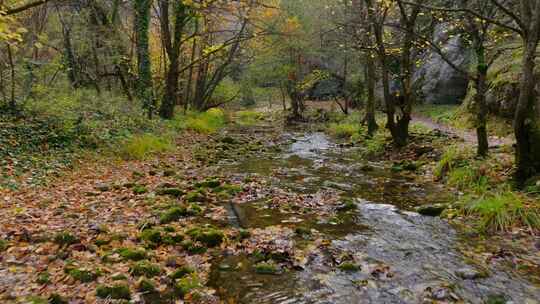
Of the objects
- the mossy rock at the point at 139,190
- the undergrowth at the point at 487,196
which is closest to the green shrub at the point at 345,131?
the undergrowth at the point at 487,196

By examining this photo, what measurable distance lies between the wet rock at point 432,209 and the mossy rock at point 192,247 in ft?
13.4

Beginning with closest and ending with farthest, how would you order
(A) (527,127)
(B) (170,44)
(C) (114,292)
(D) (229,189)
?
1. (C) (114,292)
2. (A) (527,127)
3. (D) (229,189)
4. (B) (170,44)

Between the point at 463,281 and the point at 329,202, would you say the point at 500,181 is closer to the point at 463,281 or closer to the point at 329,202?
the point at 329,202

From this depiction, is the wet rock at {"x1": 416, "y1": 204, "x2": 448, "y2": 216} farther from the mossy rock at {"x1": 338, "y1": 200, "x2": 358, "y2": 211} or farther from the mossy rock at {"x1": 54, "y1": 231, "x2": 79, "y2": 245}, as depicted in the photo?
the mossy rock at {"x1": 54, "y1": 231, "x2": 79, "y2": 245}

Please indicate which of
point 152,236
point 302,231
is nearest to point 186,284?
point 152,236

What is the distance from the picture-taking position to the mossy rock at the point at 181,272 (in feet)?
16.8

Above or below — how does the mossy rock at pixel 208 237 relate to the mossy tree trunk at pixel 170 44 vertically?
below

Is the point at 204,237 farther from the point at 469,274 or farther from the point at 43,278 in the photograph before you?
the point at 469,274

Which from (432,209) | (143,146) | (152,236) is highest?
(143,146)

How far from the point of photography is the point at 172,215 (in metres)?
7.28

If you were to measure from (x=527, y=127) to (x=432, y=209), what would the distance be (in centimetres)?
226

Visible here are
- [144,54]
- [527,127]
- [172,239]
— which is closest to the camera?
[172,239]

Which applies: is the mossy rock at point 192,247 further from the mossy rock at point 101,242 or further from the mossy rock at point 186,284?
the mossy rock at point 101,242

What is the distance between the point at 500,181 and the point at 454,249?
325 cm
